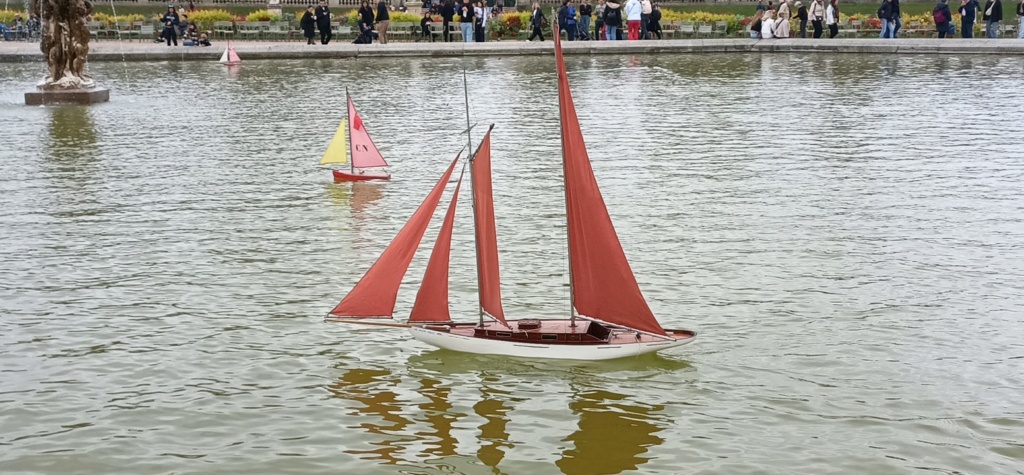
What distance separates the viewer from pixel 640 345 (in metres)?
13.1

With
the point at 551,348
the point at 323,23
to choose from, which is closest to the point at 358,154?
the point at 551,348

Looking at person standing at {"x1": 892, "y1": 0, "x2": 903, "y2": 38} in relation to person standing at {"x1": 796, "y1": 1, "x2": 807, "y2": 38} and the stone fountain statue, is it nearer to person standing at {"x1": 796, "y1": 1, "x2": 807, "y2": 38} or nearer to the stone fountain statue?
person standing at {"x1": 796, "y1": 1, "x2": 807, "y2": 38}

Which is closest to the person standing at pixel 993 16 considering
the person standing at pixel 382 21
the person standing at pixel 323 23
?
the person standing at pixel 382 21

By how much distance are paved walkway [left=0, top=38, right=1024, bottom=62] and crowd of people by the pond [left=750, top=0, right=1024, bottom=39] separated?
117 cm

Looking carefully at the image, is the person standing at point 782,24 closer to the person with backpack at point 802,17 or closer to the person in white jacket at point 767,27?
the person in white jacket at point 767,27

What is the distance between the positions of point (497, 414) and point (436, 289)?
199 centimetres

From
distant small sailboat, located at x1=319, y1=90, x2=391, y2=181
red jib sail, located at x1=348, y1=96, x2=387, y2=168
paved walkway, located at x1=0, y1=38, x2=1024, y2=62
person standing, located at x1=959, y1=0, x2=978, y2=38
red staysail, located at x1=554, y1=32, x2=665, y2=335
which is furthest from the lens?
person standing, located at x1=959, y1=0, x2=978, y2=38

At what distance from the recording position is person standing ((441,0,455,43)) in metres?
48.0

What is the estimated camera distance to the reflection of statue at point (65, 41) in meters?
30.9

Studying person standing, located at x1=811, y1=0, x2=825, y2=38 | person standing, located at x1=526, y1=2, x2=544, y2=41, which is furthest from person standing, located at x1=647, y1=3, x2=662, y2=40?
person standing, located at x1=811, y1=0, x2=825, y2=38

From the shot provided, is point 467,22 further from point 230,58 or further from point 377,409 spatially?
point 377,409

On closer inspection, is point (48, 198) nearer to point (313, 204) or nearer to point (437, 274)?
point (313, 204)

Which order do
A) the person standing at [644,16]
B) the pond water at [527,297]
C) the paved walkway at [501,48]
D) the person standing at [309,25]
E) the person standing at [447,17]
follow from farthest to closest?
the person standing at [447,17]
the person standing at [644,16]
the person standing at [309,25]
the paved walkway at [501,48]
the pond water at [527,297]

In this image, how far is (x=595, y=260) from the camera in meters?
13.2
